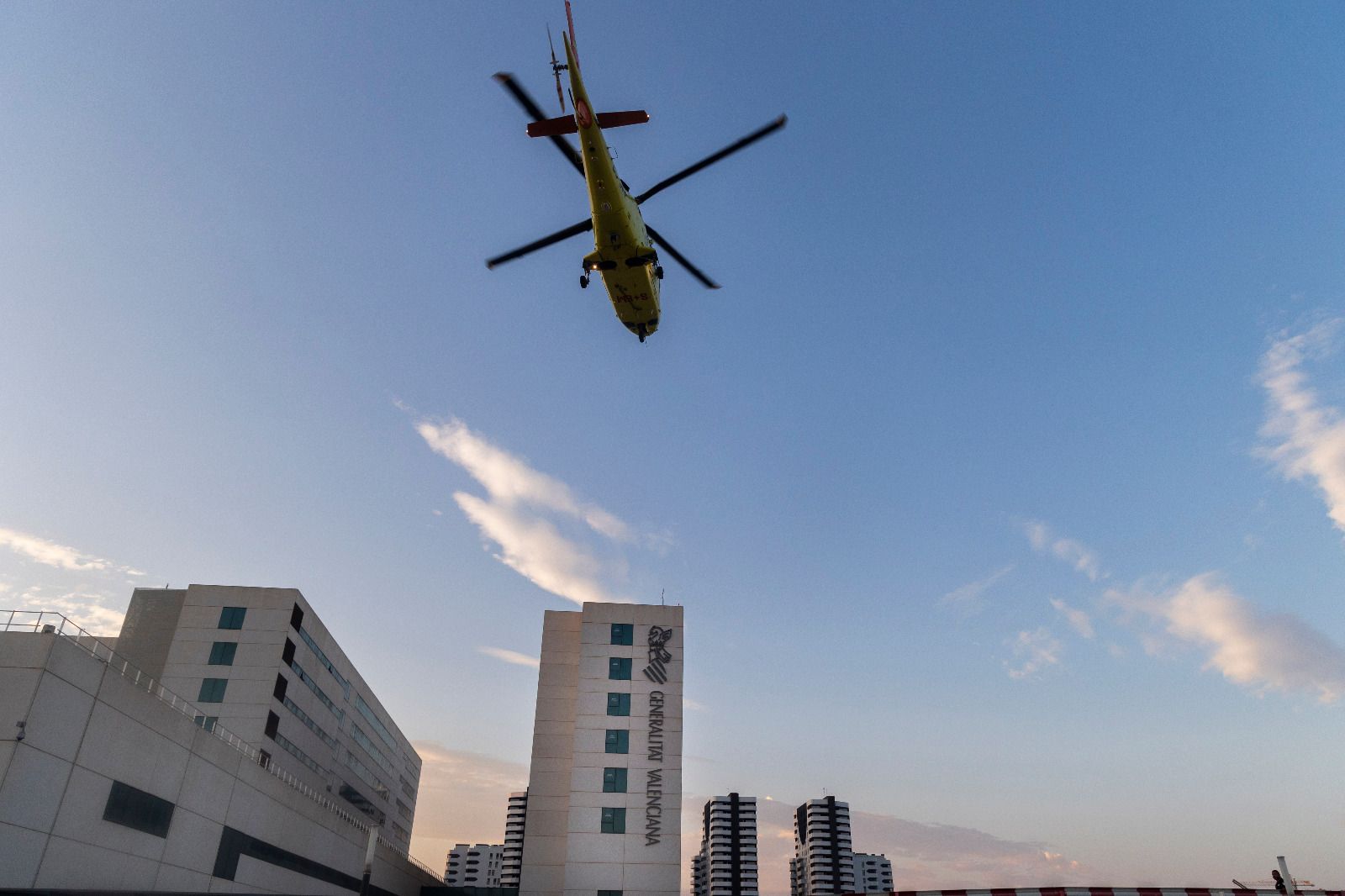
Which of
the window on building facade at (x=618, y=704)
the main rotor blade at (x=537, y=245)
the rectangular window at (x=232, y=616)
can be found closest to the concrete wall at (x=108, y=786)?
the main rotor blade at (x=537, y=245)

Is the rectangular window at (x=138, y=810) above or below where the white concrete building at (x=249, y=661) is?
below

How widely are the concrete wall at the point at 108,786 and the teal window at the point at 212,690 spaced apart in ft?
86.4

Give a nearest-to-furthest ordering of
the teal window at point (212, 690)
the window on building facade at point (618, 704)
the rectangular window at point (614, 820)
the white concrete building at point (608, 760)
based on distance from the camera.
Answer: the white concrete building at point (608, 760), the rectangular window at point (614, 820), the teal window at point (212, 690), the window on building facade at point (618, 704)

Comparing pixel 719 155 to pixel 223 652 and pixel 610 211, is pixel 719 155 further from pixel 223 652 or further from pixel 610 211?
pixel 223 652

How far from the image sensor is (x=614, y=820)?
6247cm

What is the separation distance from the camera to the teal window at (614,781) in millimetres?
63656

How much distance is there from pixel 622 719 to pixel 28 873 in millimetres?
47062

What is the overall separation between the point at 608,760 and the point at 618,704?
4.61m

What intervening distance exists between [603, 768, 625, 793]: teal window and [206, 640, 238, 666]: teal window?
32673mm

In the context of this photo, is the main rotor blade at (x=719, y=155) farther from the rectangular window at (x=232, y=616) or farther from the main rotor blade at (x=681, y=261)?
the rectangular window at (x=232, y=616)

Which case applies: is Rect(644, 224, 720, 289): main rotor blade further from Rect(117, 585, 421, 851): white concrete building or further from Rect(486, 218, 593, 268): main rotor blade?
Rect(117, 585, 421, 851): white concrete building

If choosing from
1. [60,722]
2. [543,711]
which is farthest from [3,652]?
[543,711]

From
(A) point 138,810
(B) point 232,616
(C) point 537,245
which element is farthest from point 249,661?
(C) point 537,245

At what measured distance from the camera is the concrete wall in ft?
76.6
